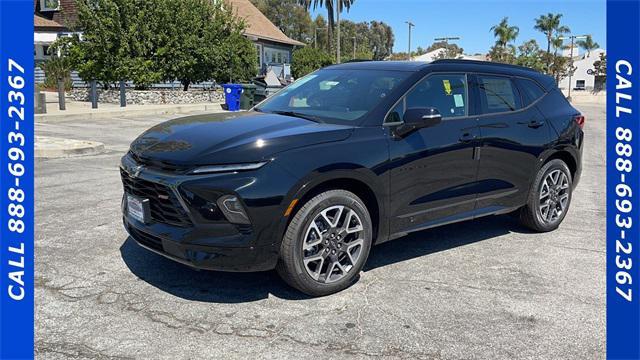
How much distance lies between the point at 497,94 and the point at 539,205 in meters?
1.30

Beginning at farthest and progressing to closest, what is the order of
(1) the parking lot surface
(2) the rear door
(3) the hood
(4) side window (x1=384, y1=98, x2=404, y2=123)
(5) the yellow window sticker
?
(2) the rear door, (5) the yellow window sticker, (4) side window (x1=384, y1=98, x2=404, y2=123), (3) the hood, (1) the parking lot surface

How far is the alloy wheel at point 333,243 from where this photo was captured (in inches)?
154

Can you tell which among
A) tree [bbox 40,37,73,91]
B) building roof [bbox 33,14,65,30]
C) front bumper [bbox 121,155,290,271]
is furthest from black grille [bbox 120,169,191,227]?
building roof [bbox 33,14,65,30]

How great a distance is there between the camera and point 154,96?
24.0 meters

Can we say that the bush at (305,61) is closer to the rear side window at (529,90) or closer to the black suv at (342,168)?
the rear side window at (529,90)

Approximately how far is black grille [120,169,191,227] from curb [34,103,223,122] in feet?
46.7

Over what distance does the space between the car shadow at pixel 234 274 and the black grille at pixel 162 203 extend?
0.63 meters

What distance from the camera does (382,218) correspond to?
4285mm

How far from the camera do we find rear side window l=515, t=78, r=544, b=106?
5638mm

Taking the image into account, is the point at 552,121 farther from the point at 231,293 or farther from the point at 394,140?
the point at 231,293

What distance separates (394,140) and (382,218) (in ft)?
2.06

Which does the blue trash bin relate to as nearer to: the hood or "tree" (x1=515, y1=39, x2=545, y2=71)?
the hood

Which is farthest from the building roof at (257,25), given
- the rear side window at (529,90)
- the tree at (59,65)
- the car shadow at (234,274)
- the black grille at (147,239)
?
the black grille at (147,239)

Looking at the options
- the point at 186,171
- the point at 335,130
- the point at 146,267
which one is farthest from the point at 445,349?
the point at 146,267
